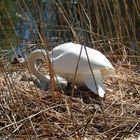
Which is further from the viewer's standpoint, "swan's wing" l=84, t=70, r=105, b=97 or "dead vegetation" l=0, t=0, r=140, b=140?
"swan's wing" l=84, t=70, r=105, b=97

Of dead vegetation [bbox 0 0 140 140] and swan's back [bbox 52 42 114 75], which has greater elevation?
swan's back [bbox 52 42 114 75]

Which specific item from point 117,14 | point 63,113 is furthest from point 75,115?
point 117,14

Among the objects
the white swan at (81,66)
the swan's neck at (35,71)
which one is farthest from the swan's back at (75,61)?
the swan's neck at (35,71)

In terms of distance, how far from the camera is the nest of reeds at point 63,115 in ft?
3.21

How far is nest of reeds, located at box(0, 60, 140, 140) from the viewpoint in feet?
3.21

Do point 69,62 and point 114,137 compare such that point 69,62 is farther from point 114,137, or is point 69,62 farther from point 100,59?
point 114,137

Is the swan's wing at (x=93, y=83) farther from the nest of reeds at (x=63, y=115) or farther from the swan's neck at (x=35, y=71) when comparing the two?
the swan's neck at (x=35, y=71)

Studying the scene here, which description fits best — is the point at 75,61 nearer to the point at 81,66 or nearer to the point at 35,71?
the point at 81,66

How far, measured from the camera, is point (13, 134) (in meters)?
0.94

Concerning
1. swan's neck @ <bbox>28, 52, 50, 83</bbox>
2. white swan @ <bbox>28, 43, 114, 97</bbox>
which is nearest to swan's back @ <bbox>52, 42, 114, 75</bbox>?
white swan @ <bbox>28, 43, 114, 97</bbox>

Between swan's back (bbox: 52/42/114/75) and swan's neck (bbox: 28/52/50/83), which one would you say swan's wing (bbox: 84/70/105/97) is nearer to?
swan's back (bbox: 52/42/114/75)

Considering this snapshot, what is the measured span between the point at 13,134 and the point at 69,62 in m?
0.31

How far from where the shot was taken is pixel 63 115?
106 cm

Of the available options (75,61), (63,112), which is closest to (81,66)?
(75,61)
